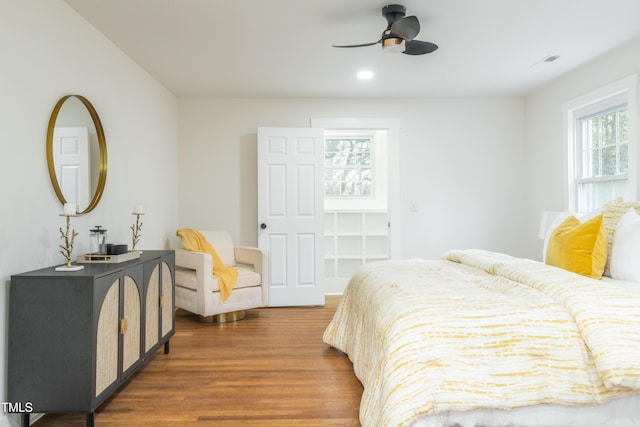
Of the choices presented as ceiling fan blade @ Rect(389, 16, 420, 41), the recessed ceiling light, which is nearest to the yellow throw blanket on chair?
the recessed ceiling light

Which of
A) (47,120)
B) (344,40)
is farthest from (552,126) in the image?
(47,120)

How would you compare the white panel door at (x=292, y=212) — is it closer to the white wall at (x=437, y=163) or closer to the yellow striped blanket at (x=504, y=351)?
the white wall at (x=437, y=163)

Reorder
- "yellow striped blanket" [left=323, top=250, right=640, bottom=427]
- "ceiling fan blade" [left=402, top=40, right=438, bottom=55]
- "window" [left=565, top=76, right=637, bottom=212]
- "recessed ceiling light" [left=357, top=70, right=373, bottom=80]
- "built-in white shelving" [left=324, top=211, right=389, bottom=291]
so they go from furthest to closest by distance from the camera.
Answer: "built-in white shelving" [left=324, top=211, right=389, bottom=291]
"recessed ceiling light" [left=357, top=70, right=373, bottom=80]
"window" [left=565, top=76, right=637, bottom=212]
"ceiling fan blade" [left=402, top=40, right=438, bottom=55]
"yellow striped blanket" [left=323, top=250, right=640, bottom=427]

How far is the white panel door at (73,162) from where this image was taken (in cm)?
258

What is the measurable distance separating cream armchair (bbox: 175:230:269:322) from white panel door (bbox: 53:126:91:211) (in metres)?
1.37

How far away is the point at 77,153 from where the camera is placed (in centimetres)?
278

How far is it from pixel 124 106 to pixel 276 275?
235 cm

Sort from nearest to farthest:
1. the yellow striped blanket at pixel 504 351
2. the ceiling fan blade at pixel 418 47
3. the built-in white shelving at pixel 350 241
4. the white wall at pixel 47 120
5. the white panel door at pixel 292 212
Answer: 1. the yellow striped blanket at pixel 504 351
2. the white wall at pixel 47 120
3. the ceiling fan blade at pixel 418 47
4. the white panel door at pixel 292 212
5. the built-in white shelving at pixel 350 241

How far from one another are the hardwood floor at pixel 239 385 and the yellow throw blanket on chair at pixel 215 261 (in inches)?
15.5

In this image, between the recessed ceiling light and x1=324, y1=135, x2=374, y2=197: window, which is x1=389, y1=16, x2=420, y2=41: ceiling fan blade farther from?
x1=324, y1=135, x2=374, y2=197: window

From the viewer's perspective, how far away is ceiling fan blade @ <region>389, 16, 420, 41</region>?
8.55ft

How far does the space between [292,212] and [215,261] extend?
107cm

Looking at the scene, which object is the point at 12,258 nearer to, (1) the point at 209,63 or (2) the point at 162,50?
(2) the point at 162,50

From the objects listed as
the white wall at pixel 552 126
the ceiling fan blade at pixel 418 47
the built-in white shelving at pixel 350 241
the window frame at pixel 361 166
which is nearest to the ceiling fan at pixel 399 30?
the ceiling fan blade at pixel 418 47
